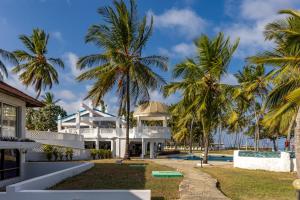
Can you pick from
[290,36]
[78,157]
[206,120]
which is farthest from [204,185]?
[78,157]

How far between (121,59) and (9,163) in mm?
12062

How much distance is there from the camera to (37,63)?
38.8m

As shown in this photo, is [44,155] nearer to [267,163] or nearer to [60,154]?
[60,154]

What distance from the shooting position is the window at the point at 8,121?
1599cm

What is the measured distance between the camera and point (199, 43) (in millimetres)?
25094

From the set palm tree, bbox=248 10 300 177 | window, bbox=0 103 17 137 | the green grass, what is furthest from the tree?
palm tree, bbox=248 10 300 177

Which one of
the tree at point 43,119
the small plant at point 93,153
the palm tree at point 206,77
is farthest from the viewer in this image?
the tree at point 43,119

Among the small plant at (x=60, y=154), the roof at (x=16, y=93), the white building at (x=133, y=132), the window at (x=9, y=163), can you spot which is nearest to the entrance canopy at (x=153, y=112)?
the white building at (x=133, y=132)

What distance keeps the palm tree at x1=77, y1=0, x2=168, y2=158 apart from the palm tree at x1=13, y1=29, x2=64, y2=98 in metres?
13.1

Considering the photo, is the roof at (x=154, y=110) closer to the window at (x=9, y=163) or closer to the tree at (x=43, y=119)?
the tree at (x=43, y=119)

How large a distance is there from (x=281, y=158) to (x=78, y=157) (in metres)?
15.2

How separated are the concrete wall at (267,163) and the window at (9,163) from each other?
1386 centimetres

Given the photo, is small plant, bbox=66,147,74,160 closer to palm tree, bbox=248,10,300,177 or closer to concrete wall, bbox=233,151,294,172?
concrete wall, bbox=233,151,294,172

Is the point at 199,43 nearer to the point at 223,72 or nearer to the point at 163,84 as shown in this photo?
the point at 223,72
